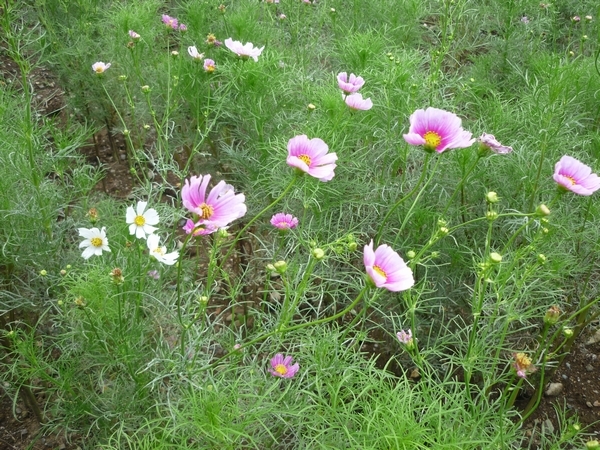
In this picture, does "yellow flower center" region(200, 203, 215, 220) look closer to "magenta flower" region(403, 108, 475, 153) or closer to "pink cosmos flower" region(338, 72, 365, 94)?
"magenta flower" region(403, 108, 475, 153)

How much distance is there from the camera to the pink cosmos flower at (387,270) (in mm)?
901

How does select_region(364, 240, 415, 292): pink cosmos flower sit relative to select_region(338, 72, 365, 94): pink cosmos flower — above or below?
above

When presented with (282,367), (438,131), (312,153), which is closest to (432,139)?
(438,131)

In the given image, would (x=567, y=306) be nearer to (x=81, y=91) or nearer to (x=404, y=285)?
(x=404, y=285)

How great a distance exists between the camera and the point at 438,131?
1185mm

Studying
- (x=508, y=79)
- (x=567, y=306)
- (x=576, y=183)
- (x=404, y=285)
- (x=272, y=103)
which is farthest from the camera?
(x=508, y=79)

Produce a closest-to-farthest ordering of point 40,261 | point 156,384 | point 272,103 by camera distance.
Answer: point 156,384, point 40,261, point 272,103

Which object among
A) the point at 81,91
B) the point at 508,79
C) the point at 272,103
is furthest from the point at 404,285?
the point at 81,91

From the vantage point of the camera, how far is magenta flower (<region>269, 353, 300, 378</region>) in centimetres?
121

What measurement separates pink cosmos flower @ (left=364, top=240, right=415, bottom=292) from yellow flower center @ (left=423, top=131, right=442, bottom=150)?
0.27 m

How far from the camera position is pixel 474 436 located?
115 cm

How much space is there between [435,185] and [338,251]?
0.69m

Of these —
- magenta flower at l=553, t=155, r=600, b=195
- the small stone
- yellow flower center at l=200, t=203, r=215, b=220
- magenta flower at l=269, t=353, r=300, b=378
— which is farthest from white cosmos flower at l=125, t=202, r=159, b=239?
the small stone

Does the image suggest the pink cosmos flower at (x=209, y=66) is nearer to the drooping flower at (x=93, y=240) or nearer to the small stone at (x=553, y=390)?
the drooping flower at (x=93, y=240)
